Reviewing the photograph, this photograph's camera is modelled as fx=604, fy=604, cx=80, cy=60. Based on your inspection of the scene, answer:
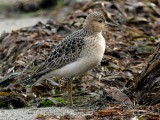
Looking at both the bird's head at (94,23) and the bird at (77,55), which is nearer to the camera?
the bird at (77,55)

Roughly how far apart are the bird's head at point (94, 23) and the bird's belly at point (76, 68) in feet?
1.62

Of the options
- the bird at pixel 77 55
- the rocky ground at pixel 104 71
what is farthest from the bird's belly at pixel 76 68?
the rocky ground at pixel 104 71

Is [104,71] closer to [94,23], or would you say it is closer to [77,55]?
[94,23]

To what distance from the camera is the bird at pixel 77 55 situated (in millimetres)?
6070

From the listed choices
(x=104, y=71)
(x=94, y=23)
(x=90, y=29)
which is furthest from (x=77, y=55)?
(x=104, y=71)

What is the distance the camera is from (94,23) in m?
6.53

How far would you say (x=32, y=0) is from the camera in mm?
13211

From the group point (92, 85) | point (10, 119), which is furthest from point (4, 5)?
point (10, 119)

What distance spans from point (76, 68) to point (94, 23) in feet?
2.18

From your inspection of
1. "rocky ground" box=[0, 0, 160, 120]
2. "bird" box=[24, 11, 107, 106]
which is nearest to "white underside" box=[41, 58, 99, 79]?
"bird" box=[24, 11, 107, 106]

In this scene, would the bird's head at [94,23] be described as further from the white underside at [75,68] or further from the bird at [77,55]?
the white underside at [75,68]

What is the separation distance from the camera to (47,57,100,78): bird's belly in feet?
19.8

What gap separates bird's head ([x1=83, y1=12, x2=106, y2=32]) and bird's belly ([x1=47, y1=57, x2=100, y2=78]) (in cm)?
49

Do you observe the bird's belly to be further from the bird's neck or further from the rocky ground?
the bird's neck
